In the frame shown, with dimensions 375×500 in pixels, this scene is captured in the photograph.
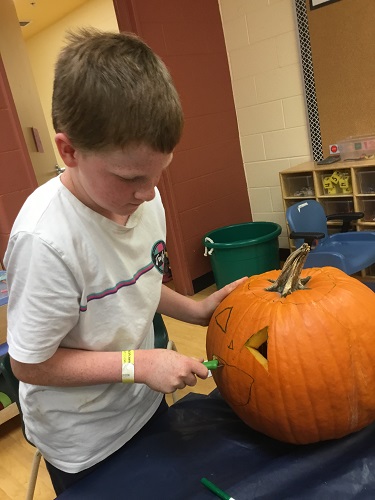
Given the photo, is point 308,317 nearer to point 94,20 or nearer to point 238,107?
point 238,107

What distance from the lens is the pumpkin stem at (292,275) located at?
2.63 feet

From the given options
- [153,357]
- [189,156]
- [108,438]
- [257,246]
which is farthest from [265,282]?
[189,156]

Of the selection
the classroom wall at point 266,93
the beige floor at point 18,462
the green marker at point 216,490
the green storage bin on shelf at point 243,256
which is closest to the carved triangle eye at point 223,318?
the green marker at point 216,490

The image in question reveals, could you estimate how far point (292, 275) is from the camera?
2.72 feet

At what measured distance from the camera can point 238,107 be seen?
351 centimetres

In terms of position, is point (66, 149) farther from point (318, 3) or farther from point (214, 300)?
point (318, 3)

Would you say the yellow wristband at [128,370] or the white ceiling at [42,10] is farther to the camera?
the white ceiling at [42,10]

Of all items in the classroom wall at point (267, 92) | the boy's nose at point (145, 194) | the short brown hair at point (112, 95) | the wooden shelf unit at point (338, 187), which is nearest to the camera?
the short brown hair at point (112, 95)

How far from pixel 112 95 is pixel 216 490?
616 millimetres

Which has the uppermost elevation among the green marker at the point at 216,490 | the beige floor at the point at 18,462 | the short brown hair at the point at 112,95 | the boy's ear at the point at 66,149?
the short brown hair at the point at 112,95

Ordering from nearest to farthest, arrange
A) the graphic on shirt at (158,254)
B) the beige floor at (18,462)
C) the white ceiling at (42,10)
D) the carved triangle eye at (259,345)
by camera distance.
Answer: the carved triangle eye at (259,345) < the graphic on shirt at (158,254) < the beige floor at (18,462) < the white ceiling at (42,10)

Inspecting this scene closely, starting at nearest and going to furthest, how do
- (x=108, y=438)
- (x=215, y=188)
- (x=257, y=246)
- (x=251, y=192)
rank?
1. (x=108, y=438)
2. (x=257, y=246)
3. (x=215, y=188)
4. (x=251, y=192)

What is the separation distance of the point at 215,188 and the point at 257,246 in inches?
31.0

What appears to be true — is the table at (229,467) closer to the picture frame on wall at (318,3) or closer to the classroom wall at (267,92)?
the classroom wall at (267,92)
